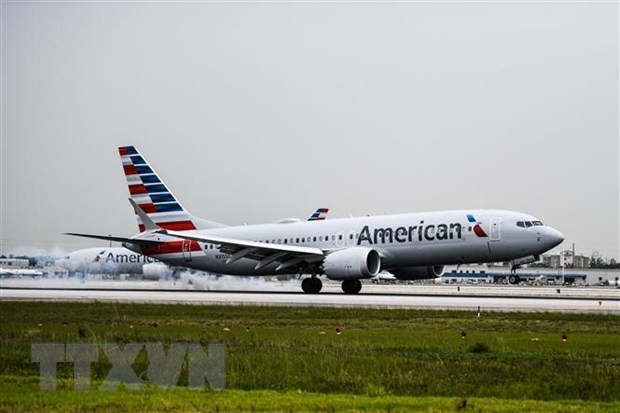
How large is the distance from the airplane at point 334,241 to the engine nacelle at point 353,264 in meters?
0.06

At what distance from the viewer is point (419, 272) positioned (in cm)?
6228

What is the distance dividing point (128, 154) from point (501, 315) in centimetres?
4151

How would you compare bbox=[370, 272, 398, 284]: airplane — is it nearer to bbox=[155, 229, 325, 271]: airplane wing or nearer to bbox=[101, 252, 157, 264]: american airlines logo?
bbox=[101, 252, 157, 264]: american airlines logo

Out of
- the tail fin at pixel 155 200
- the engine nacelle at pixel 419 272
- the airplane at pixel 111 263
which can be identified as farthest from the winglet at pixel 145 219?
the airplane at pixel 111 263


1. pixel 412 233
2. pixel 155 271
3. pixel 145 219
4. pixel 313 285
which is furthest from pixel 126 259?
pixel 412 233

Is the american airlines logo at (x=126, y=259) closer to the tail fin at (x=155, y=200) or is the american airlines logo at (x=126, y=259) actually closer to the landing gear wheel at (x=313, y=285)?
the tail fin at (x=155, y=200)

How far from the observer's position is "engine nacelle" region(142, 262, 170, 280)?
94.2 metres

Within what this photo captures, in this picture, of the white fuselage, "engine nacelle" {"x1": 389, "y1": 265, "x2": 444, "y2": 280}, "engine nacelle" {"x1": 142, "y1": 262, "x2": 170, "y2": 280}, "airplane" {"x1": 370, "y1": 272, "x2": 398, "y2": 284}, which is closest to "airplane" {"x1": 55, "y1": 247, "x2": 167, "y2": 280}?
"engine nacelle" {"x1": 142, "y1": 262, "x2": 170, "y2": 280}

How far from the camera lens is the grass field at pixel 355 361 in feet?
53.7

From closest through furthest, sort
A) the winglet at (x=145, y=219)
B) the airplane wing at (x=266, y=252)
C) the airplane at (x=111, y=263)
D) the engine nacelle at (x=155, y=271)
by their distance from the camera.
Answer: the airplane wing at (x=266, y=252)
the winglet at (x=145, y=219)
the engine nacelle at (x=155, y=271)
the airplane at (x=111, y=263)

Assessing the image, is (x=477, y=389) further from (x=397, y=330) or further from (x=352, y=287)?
(x=352, y=287)

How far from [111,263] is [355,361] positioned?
287 feet

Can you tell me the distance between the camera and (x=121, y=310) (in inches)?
1649

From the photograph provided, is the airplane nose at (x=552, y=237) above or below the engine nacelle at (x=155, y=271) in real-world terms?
above
